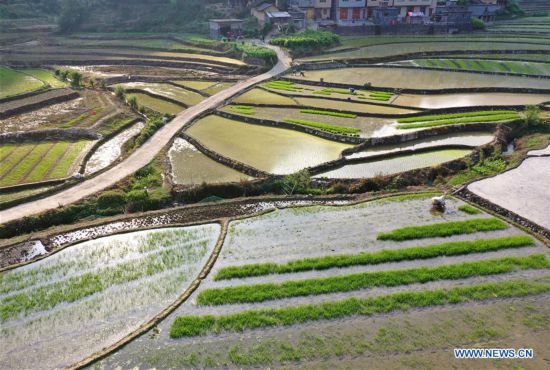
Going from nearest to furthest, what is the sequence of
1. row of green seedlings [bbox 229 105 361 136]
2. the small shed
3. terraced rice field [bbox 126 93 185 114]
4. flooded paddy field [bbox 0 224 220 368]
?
1. flooded paddy field [bbox 0 224 220 368]
2. row of green seedlings [bbox 229 105 361 136]
3. terraced rice field [bbox 126 93 185 114]
4. the small shed

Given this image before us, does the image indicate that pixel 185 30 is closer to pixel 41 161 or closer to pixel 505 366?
pixel 41 161

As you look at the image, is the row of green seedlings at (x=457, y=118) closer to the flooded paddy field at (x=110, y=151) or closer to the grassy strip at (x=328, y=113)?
the grassy strip at (x=328, y=113)

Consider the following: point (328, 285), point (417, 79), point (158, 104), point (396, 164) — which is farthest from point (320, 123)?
point (328, 285)

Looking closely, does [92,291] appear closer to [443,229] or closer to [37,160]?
[37,160]

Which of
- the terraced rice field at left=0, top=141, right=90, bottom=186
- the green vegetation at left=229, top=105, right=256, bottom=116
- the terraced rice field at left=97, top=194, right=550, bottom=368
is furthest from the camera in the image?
the green vegetation at left=229, top=105, right=256, bottom=116

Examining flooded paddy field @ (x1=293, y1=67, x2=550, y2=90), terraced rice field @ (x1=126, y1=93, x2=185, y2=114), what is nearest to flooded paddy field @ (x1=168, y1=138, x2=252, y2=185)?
terraced rice field @ (x1=126, y1=93, x2=185, y2=114)

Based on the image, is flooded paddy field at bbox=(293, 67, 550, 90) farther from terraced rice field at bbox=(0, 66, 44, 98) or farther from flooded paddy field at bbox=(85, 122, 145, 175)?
terraced rice field at bbox=(0, 66, 44, 98)

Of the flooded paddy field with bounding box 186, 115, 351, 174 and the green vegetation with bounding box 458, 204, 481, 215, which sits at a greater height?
the flooded paddy field with bounding box 186, 115, 351, 174

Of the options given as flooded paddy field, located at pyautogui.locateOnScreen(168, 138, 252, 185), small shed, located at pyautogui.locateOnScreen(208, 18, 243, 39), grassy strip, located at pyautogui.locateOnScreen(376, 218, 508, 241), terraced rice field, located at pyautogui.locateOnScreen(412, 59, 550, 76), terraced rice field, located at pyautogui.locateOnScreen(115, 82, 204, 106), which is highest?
small shed, located at pyautogui.locateOnScreen(208, 18, 243, 39)

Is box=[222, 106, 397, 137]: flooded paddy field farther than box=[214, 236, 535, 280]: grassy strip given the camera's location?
Yes
